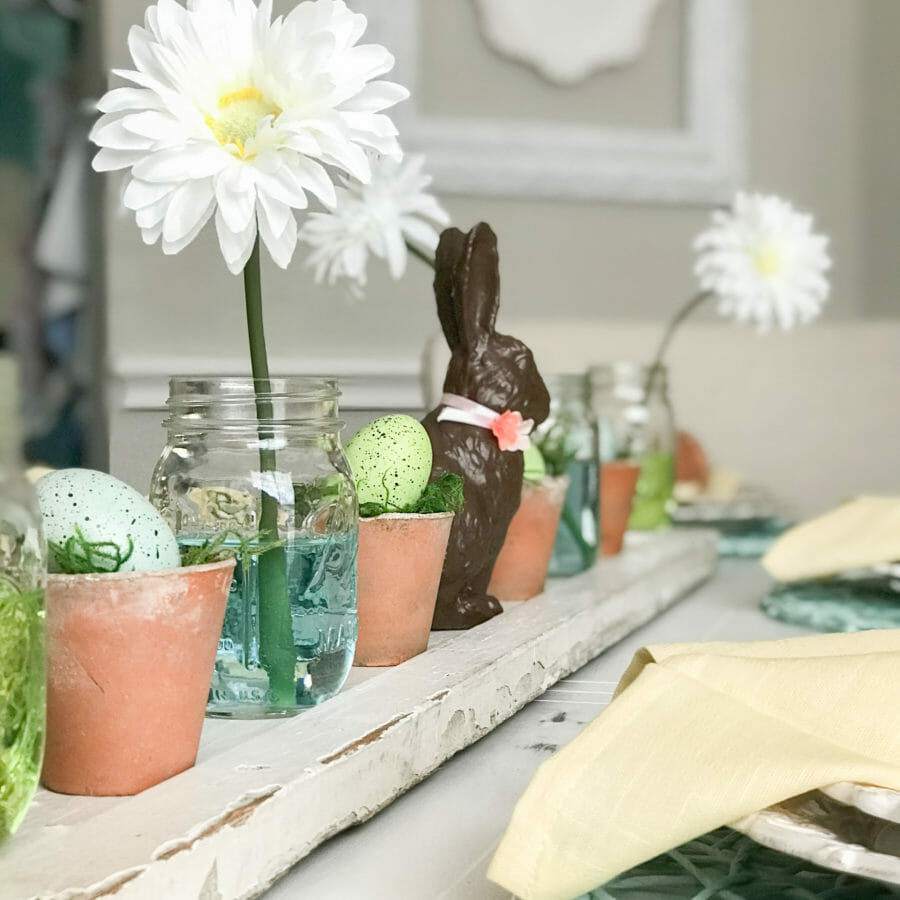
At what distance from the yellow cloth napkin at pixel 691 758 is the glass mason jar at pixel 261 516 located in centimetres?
14

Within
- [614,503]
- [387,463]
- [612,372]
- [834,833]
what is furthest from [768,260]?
[834,833]

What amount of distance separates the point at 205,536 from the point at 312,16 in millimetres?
199

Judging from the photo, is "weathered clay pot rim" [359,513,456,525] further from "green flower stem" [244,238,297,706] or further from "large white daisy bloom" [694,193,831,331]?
"large white daisy bloom" [694,193,831,331]

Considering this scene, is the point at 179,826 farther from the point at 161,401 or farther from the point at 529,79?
the point at 529,79

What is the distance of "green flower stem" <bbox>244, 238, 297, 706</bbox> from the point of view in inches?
19.7

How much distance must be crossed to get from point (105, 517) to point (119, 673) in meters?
0.05

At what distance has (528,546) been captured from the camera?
795 mm

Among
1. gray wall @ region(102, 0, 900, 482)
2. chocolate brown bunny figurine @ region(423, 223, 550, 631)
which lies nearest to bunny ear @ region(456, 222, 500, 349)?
chocolate brown bunny figurine @ region(423, 223, 550, 631)

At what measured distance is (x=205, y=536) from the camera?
0.49 meters

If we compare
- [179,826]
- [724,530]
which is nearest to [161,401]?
[179,826]

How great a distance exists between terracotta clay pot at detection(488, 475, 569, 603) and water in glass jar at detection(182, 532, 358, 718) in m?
0.26

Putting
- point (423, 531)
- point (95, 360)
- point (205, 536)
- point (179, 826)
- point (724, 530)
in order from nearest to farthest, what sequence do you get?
point (179, 826) → point (205, 536) → point (423, 531) → point (724, 530) → point (95, 360)

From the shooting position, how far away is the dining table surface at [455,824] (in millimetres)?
407

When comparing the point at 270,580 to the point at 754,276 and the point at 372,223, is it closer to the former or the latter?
the point at 372,223
